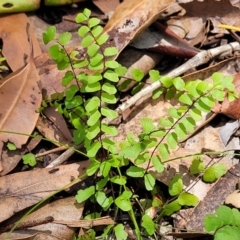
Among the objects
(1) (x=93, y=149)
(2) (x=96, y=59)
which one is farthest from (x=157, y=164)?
(2) (x=96, y=59)

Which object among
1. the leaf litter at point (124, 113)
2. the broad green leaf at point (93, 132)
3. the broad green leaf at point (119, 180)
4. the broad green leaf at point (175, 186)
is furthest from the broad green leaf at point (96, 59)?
the broad green leaf at point (175, 186)

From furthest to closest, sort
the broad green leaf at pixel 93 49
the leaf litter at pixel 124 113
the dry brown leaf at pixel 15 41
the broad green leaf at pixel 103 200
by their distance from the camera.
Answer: the dry brown leaf at pixel 15 41 < the leaf litter at pixel 124 113 < the broad green leaf at pixel 103 200 < the broad green leaf at pixel 93 49

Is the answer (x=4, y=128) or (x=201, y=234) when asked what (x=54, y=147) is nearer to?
(x=4, y=128)

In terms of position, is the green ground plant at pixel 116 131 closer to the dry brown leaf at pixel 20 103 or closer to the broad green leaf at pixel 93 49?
the broad green leaf at pixel 93 49

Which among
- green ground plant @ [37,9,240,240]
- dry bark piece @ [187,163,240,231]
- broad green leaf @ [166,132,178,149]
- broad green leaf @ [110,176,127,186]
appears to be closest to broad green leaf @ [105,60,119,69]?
green ground plant @ [37,9,240,240]

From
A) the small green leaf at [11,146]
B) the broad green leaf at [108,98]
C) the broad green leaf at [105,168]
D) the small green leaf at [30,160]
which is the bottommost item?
the small green leaf at [30,160]

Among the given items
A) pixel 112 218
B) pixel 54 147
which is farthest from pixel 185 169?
pixel 54 147

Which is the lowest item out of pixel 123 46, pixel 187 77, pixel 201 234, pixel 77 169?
pixel 201 234
